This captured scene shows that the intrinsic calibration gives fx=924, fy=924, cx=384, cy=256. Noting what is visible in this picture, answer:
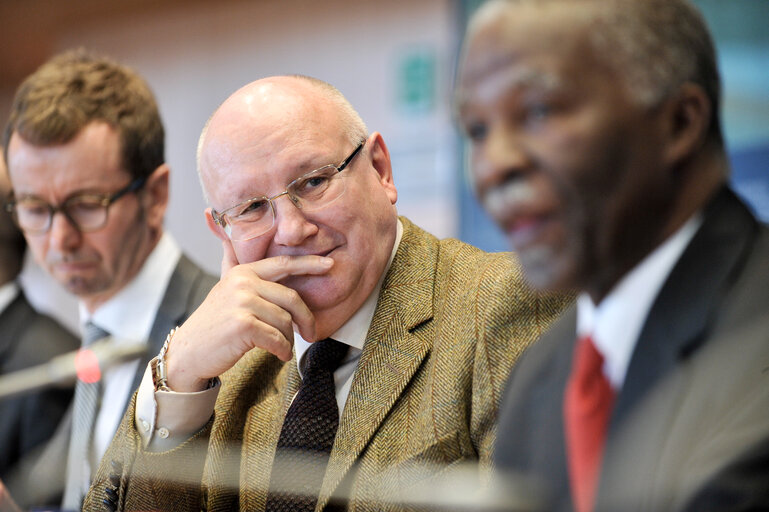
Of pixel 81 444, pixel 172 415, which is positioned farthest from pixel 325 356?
pixel 81 444

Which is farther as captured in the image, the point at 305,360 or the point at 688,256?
the point at 305,360

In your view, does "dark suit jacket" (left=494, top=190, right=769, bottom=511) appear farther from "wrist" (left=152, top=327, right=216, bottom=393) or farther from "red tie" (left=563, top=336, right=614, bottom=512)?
"wrist" (left=152, top=327, right=216, bottom=393)

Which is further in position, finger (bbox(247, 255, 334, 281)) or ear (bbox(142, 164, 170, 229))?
ear (bbox(142, 164, 170, 229))

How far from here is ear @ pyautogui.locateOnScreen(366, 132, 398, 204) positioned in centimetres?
167

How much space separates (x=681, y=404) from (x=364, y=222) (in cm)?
88

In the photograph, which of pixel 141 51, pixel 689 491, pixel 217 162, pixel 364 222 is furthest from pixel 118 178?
pixel 141 51

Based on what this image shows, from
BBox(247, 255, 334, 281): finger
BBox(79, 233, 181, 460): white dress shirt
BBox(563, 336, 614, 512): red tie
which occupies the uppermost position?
BBox(563, 336, 614, 512): red tie

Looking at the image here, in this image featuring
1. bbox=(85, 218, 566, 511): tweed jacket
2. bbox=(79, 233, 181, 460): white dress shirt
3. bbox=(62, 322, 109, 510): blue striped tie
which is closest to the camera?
bbox=(85, 218, 566, 511): tweed jacket

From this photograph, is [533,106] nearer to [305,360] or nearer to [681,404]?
[681,404]

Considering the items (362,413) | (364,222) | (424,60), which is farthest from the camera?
(424,60)

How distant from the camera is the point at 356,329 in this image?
5.18 ft

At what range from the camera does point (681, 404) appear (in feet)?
2.44

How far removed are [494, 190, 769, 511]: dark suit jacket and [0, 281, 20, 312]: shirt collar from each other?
1804 millimetres

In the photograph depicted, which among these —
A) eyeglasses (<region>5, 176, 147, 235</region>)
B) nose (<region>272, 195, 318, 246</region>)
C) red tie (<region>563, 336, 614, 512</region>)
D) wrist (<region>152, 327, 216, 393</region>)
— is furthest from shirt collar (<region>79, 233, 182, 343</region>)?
red tie (<region>563, 336, 614, 512</region>)
